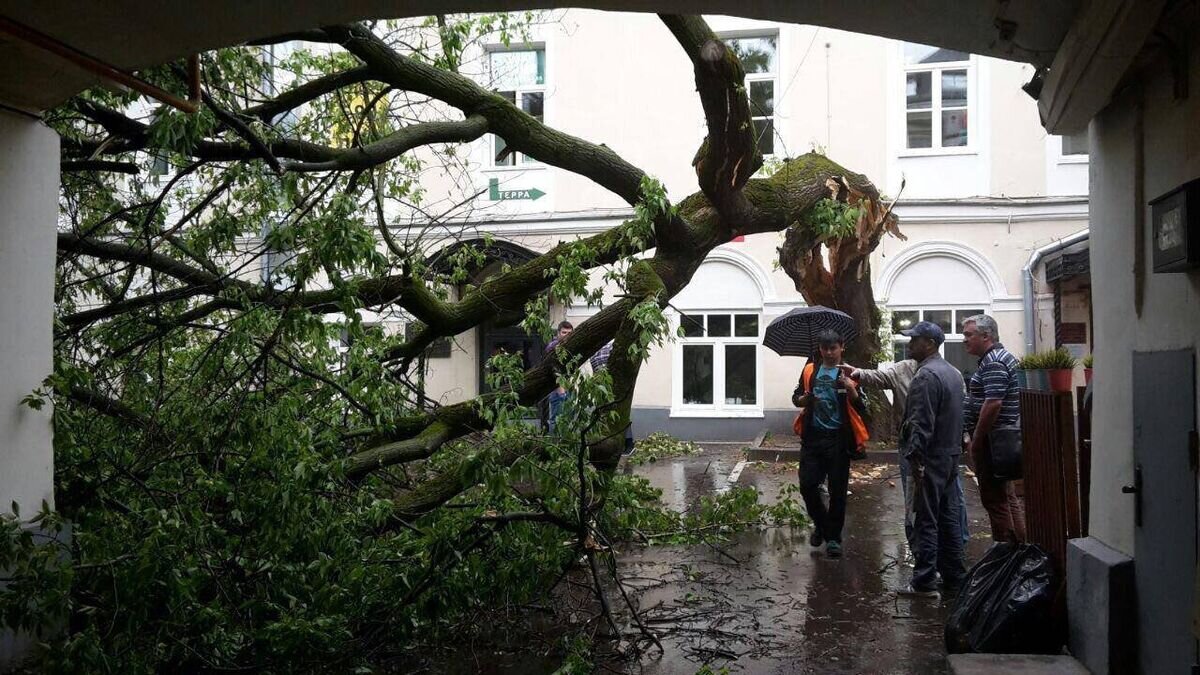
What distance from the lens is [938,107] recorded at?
18.6 m

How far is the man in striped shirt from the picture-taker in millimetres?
7246

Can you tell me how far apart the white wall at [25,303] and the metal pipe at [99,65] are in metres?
0.53

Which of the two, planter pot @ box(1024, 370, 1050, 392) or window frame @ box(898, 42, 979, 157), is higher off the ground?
window frame @ box(898, 42, 979, 157)

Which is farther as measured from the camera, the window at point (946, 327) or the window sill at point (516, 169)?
the window sill at point (516, 169)

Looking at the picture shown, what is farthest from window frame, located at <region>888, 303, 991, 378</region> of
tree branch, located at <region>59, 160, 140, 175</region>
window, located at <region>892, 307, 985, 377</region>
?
tree branch, located at <region>59, 160, 140, 175</region>

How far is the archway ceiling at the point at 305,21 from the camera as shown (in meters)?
4.64

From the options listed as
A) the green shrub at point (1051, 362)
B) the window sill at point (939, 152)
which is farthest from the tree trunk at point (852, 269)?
the window sill at point (939, 152)

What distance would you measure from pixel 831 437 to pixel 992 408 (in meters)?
1.55

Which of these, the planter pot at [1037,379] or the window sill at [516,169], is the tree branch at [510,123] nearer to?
the planter pot at [1037,379]

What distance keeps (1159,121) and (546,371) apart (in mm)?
4126

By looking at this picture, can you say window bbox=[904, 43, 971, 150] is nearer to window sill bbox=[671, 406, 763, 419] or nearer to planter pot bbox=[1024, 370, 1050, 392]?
window sill bbox=[671, 406, 763, 419]

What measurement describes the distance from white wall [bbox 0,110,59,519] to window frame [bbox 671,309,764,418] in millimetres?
14890

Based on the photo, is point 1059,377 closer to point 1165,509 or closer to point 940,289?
point 940,289

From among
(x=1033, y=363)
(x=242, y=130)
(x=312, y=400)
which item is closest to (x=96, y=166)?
(x=242, y=130)
